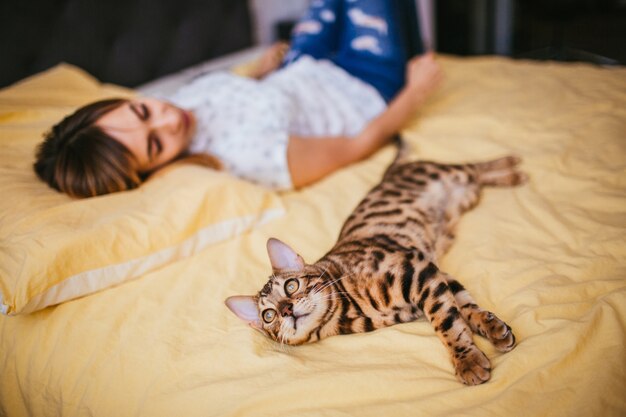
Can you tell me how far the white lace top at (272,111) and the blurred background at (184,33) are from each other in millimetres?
624

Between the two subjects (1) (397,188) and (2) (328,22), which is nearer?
(1) (397,188)

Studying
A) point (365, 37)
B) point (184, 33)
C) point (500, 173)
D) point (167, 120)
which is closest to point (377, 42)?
point (365, 37)

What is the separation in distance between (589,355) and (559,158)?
820 millimetres

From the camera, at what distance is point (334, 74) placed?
1.86m

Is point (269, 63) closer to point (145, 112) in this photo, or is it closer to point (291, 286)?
point (145, 112)

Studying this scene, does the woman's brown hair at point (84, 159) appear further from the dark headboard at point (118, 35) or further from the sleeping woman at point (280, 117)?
the dark headboard at point (118, 35)

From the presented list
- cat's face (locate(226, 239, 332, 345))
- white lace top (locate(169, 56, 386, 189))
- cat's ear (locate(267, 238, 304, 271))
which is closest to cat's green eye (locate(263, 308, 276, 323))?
cat's face (locate(226, 239, 332, 345))

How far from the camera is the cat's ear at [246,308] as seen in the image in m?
0.89

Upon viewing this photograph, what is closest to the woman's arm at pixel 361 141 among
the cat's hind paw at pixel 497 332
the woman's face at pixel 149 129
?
the woman's face at pixel 149 129

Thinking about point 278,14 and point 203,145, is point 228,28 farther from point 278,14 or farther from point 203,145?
point 203,145

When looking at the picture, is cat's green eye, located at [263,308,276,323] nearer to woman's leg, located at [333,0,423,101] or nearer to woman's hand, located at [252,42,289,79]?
woman's leg, located at [333,0,423,101]

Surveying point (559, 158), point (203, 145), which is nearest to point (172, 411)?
point (203, 145)

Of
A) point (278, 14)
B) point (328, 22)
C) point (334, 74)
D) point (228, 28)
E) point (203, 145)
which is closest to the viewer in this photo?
point (203, 145)

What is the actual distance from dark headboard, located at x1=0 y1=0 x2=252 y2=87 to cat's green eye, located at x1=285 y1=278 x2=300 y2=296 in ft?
5.49
